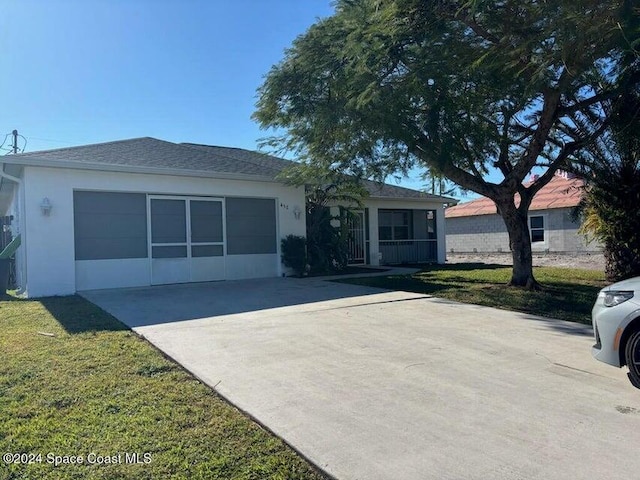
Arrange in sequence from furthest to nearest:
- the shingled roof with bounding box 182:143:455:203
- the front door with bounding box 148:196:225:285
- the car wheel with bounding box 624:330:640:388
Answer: the shingled roof with bounding box 182:143:455:203
the front door with bounding box 148:196:225:285
the car wheel with bounding box 624:330:640:388

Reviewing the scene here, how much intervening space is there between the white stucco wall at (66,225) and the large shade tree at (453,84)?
124 inches

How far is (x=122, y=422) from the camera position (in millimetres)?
3672

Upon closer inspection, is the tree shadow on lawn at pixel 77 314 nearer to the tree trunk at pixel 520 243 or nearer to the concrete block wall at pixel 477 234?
the tree trunk at pixel 520 243

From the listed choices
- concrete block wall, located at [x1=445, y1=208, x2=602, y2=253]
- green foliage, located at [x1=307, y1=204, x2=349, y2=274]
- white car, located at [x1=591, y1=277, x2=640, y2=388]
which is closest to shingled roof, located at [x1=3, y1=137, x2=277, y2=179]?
green foliage, located at [x1=307, y1=204, x2=349, y2=274]

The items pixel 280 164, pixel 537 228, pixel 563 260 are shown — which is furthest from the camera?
pixel 537 228

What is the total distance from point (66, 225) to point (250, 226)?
4.89 metres

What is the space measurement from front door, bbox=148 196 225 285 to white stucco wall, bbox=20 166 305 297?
299 millimetres

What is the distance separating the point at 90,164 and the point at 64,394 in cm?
838

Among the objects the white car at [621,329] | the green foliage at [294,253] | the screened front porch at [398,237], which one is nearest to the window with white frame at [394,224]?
the screened front porch at [398,237]

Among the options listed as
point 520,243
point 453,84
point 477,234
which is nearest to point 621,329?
point 453,84

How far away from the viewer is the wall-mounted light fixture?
10883 mm

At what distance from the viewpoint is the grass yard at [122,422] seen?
119 inches

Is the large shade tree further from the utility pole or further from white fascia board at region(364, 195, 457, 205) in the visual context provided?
the utility pole

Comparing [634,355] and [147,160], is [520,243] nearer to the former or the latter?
[634,355]
